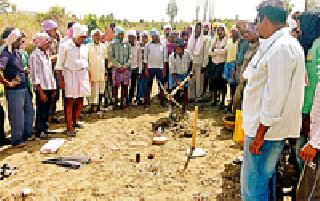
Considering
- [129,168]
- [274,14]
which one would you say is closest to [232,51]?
[129,168]

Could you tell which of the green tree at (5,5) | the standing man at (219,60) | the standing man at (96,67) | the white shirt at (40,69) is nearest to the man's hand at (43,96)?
the white shirt at (40,69)

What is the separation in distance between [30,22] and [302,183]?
2617 cm

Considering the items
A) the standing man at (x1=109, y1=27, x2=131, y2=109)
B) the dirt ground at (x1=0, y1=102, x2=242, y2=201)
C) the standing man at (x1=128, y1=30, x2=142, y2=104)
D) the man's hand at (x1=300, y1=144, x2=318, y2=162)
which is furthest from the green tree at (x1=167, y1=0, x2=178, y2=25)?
the man's hand at (x1=300, y1=144, x2=318, y2=162)

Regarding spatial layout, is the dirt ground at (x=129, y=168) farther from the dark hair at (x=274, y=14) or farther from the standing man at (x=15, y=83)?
the dark hair at (x=274, y=14)

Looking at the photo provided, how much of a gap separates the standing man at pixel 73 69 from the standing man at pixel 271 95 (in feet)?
13.8

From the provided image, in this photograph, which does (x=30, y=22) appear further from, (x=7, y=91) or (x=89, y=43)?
(x=7, y=91)

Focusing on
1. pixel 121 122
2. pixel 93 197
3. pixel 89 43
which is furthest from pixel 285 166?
pixel 89 43

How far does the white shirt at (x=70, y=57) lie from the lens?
656 cm

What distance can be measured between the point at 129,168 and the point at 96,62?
3.46 metres

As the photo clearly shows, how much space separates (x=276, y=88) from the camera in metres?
2.71

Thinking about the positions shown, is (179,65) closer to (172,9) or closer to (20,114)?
(20,114)

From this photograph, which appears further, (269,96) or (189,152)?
(189,152)

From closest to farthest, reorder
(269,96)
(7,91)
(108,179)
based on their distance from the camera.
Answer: (269,96)
(108,179)
(7,91)

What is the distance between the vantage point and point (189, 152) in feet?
19.9
